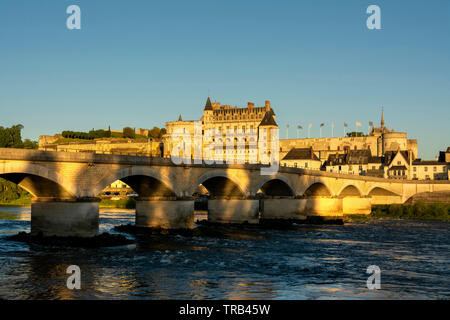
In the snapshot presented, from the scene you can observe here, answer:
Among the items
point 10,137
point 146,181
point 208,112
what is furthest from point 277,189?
point 208,112

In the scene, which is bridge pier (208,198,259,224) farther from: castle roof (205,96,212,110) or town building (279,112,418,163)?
castle roof (205,96,212,110)

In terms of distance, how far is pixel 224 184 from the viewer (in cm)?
6266

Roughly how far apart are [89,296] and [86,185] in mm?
17823

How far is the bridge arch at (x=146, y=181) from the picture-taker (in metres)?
43.8

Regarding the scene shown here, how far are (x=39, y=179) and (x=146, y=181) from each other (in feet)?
41.9

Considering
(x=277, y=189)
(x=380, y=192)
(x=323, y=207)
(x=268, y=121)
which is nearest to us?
(x=277, y=189)

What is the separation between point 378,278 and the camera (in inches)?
1152

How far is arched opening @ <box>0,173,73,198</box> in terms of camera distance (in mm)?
37375

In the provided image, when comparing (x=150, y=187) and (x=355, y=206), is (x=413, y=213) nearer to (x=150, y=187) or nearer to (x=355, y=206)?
(x=355, y=206)

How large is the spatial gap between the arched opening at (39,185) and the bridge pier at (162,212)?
12381mm

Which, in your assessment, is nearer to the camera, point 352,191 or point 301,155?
point 352,191

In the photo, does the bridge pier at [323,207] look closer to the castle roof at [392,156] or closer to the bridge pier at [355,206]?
the bridge pier at [355,206]

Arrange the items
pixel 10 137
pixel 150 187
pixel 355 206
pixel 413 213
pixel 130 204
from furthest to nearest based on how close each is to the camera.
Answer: pixel 10 137 < pixel 130 204 < pixel 355 206 < pixel 413 213 < pixel 150 187

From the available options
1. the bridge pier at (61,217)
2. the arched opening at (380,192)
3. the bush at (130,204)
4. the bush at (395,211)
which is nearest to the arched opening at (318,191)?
the bush at (395,211)
